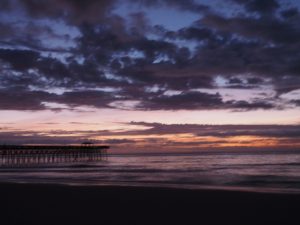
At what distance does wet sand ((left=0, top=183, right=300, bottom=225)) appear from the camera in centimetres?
843

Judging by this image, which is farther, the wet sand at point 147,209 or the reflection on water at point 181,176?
the reflection on water at point 181,176

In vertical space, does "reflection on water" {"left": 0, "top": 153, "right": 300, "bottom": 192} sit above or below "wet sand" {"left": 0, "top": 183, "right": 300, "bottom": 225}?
below

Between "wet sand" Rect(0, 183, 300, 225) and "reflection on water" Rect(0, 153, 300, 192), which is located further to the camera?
"reflection on water" Rect(0, 153, 300, 192)

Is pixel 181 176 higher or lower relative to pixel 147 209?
lower

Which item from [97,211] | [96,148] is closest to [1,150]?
[96,148]

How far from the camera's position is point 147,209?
32.7 feet

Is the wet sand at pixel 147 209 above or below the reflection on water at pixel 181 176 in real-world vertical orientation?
above

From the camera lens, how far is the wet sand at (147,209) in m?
8.43

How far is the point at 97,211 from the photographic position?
9680mm

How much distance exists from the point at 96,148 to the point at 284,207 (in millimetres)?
67043

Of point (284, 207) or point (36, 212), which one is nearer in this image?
point (36, 212)

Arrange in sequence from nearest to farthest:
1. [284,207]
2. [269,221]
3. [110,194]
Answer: [269,221] < [284,207] < [110,194]

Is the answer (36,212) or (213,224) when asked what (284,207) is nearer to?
(213,224)

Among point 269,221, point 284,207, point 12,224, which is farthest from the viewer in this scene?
point 284,207
